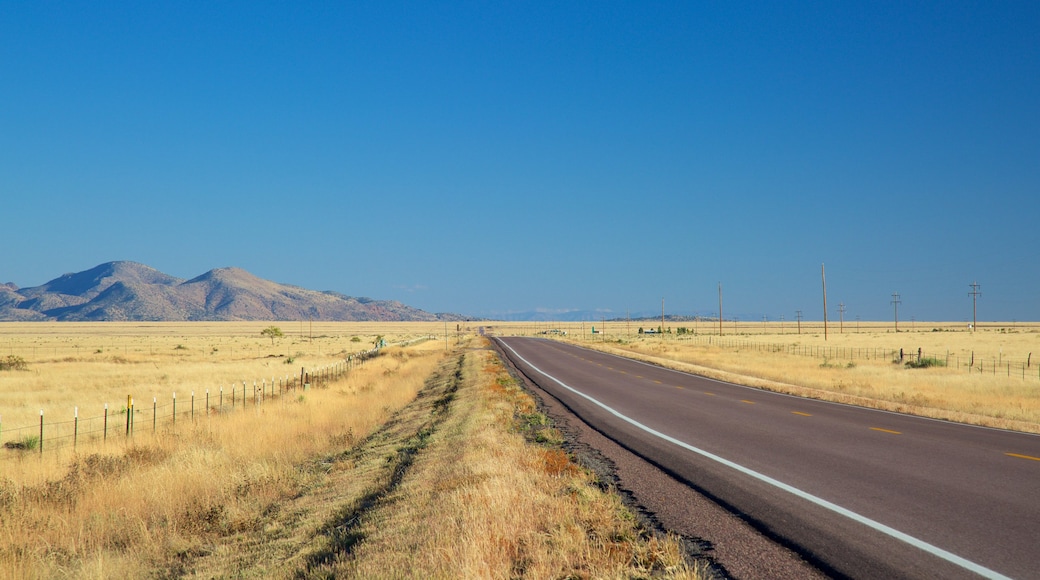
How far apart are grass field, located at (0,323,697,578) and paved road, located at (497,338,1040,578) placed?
150 cm

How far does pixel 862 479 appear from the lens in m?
8.89

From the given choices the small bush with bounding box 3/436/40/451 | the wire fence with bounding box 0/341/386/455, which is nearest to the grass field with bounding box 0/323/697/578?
the small bush with bounding box 3/436/40/451

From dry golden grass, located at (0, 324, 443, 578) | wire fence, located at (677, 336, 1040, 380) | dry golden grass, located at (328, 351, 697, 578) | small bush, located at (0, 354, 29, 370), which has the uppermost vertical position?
dry golden grass, located at (328, 351, 697, 578)

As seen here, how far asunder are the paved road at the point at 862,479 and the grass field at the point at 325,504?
59.0 inches

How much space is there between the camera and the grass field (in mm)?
6156

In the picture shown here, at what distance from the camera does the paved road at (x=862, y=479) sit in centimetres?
585

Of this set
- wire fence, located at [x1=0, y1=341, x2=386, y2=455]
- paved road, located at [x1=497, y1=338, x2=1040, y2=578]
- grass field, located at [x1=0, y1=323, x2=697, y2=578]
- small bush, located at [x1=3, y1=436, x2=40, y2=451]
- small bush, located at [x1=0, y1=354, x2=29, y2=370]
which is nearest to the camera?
paved road, located at [x1=497, y1=338, x2=1040, y2=578]

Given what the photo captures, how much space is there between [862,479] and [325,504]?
7.26 meters

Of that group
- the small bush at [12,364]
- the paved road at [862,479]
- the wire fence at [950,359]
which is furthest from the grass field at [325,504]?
the small bush at [12,364]

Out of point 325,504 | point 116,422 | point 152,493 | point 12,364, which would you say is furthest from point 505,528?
point 12,364

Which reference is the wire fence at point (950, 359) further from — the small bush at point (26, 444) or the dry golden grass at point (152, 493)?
the small bush at point (26, 444)

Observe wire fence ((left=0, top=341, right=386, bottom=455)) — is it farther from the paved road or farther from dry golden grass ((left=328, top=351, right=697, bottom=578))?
the paved road

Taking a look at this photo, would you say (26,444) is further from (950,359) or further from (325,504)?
(950,359)

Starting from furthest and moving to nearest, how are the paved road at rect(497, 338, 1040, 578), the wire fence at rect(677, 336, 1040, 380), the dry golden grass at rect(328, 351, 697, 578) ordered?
the wire fence at rect(677, 336, 1040, 380) → the paved road at rect(497, 338, 1040, 578) → the dry golden grass at rect(328, 351, 697, 578)
